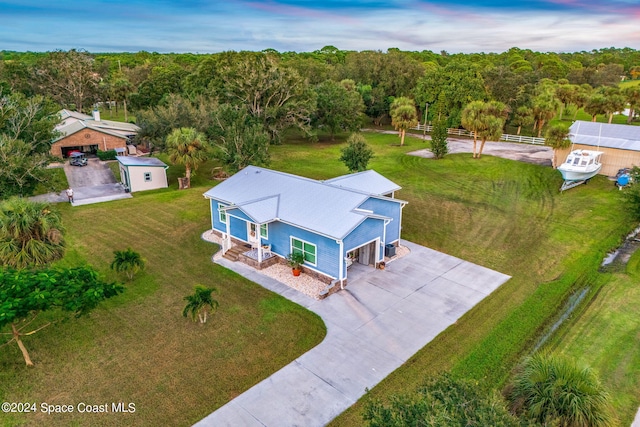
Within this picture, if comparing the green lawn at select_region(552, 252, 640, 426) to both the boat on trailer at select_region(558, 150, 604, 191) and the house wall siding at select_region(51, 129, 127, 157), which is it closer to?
the boat on trailer at select_region(558, 150, 604, 191)

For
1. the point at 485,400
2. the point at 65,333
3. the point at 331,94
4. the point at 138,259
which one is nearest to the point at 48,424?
the point at 65,333

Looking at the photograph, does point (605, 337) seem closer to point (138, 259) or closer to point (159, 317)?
point (159, 317)

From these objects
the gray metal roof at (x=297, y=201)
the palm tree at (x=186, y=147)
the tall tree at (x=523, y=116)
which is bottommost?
the gray metal roof at (x=297, y=201)

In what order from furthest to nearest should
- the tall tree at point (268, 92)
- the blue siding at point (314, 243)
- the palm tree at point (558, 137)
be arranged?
the tall tree at point (268, 92), the palm tree at point (558, 137), the blue siding at point (314, 243)

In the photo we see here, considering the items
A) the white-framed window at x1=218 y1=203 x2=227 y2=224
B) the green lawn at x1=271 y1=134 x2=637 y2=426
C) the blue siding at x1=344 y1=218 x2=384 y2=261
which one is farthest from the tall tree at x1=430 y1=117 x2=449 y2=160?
the white-framed window at x1=218 y1=203 x2=227 y2=224

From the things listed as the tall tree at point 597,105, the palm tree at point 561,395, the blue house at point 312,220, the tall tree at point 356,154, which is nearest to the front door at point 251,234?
the blue house at point 312,220

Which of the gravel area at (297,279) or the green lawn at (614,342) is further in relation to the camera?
the gravel area at (297,279)

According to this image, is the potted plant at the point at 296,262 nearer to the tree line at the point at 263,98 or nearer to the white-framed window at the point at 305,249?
the white-framed window at the point at 305,249
